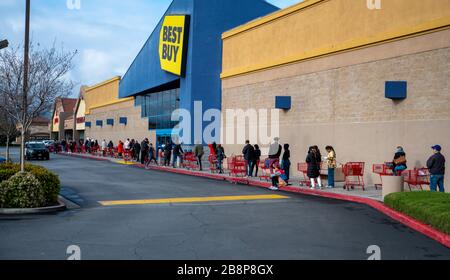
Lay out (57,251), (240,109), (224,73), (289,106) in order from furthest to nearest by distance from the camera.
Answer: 1. (224,73)
2. (240,109)
3. (289,106)
4. (57,251)

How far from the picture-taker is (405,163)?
1677cm

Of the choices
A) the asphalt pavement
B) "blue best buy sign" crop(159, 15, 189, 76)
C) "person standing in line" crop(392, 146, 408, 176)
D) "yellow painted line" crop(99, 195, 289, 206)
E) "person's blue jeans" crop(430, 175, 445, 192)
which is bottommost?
the asphalt pavement

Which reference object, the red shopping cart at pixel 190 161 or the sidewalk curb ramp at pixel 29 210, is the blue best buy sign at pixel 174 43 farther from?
the sidewalk curb ramp at pixel 29 210

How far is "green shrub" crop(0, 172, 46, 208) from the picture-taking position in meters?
12.5

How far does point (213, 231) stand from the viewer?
986 cm

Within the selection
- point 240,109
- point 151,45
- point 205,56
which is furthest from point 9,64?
point 151,45

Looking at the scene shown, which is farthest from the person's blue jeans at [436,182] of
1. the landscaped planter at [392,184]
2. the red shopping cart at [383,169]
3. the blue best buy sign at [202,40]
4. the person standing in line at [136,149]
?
the person standing in line at [136,149]

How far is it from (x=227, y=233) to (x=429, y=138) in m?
10.2

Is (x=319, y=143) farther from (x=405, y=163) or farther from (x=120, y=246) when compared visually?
(x=120, y=246)

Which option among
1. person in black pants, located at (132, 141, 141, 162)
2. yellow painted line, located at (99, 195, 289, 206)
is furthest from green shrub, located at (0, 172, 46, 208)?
person in black pants, located at (132, 141, 141, 162)

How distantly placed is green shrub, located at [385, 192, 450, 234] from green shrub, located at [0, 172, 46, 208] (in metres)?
9.04

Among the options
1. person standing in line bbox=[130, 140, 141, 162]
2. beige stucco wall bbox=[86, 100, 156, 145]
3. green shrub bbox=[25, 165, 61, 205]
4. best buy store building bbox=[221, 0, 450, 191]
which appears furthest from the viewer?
beige stucco wall bbox=[86, 100, 156, 145]

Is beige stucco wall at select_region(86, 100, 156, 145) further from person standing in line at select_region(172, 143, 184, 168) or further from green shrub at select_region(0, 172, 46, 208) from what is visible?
green shrub at select_region(0, 172, 46, 208)
